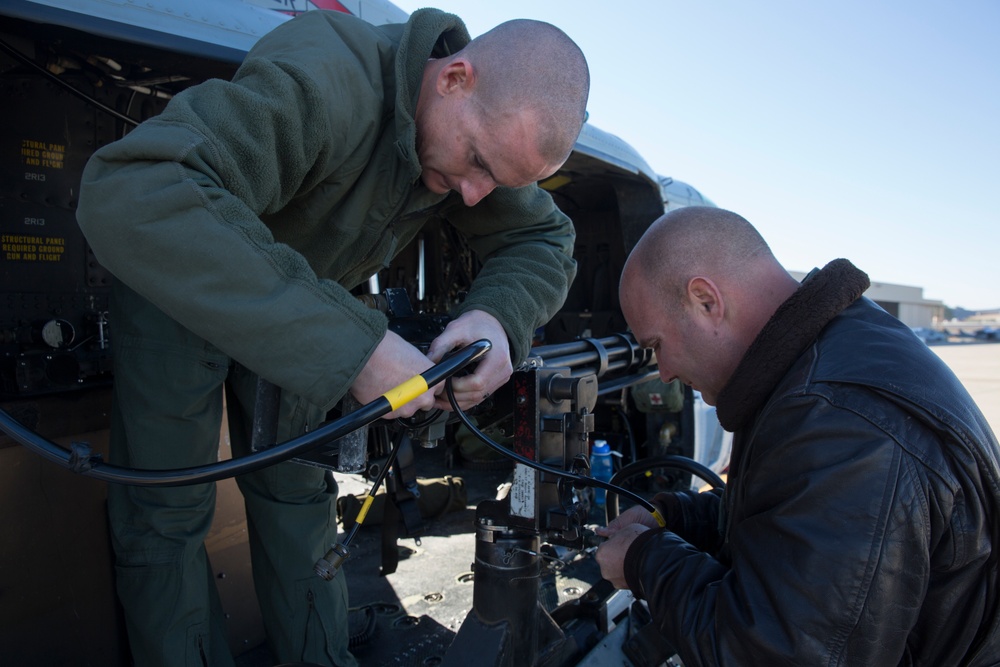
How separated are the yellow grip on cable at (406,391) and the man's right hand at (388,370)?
42mm

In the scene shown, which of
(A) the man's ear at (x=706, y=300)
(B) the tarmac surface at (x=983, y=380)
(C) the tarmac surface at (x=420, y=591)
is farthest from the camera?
(B) the tarmac surface at (x=983, y=380)

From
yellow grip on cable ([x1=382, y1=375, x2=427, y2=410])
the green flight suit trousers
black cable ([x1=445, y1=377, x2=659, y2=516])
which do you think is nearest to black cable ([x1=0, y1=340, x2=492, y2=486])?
yellow grip on cable ([x1=382, y1=375, x2=427, y2=410])

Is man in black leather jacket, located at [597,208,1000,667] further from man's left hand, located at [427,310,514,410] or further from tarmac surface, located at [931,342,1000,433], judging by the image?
tarmac surface, located at [931,342,1000,433]

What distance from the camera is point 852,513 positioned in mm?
998

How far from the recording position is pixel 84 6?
1.45 meters

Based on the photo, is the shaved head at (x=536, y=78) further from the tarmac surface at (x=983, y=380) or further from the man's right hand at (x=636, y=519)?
the tarmac surface at (x=983, y=380)

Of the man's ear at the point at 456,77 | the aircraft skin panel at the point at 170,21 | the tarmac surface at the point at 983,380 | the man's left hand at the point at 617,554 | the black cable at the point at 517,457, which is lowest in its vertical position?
the tarmac surface at the point at 983,380

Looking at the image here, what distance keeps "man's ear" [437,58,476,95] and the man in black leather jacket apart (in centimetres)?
59

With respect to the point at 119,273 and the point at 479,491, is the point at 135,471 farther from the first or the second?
the point at 479,491

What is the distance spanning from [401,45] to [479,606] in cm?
130

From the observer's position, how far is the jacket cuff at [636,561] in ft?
4.55

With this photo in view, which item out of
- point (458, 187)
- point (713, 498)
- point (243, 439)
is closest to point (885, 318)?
point (713, 498)

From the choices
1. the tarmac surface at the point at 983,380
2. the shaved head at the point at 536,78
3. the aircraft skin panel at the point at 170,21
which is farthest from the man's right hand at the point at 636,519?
the tarmac surface at the point at 983,380

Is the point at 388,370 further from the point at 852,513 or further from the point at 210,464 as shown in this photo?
the point at 852,513
